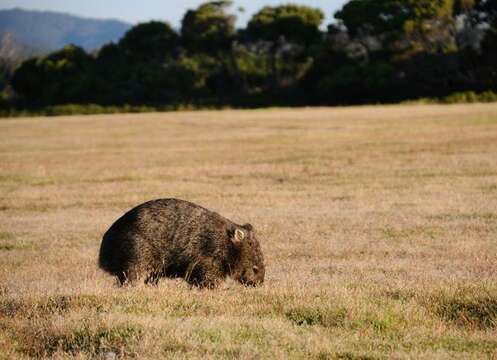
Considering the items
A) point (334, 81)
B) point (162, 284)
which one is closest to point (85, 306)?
point (162, 284)

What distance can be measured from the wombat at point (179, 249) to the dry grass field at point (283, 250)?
1.06 feet

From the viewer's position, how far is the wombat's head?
9.98 meters

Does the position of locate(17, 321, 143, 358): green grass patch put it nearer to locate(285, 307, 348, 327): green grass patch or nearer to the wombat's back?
locate(285, 307, 348, 327): green grass patch

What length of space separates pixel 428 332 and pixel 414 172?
18.5 m

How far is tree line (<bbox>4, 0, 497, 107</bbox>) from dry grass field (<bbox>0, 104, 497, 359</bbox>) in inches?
1630

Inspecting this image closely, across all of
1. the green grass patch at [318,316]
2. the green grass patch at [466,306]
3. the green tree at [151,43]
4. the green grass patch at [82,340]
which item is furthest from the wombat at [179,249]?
the green tree at [151,43]

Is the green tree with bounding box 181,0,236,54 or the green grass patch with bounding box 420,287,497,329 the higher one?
the green tree with bounding box 181,0,236,54

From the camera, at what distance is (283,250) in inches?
554

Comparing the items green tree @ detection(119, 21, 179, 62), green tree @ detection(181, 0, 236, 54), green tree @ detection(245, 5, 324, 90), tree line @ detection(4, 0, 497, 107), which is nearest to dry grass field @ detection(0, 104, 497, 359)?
tree line @ detection(4, 0, 497, 107)

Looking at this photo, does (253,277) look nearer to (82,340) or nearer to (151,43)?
(82,340)

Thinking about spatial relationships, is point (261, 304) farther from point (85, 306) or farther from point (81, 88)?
point (81, 88)

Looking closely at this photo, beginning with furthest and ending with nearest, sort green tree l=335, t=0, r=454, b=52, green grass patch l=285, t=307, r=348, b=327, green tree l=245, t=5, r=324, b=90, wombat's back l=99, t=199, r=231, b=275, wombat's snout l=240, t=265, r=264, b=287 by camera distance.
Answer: green tree l=245, t=5, r=324, b=90 → green tree l=335, t=0, r=454, b=52 → wombat's snout l=240, t=265, r=264, b=287 → wombat's back l=99, t=199, r=231, b=275 → green grass patch l=285, t=307, r=348, b=327

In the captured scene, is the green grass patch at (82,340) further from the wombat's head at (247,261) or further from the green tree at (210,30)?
the green tree at (210,30)

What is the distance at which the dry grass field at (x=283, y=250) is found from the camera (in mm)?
7121
